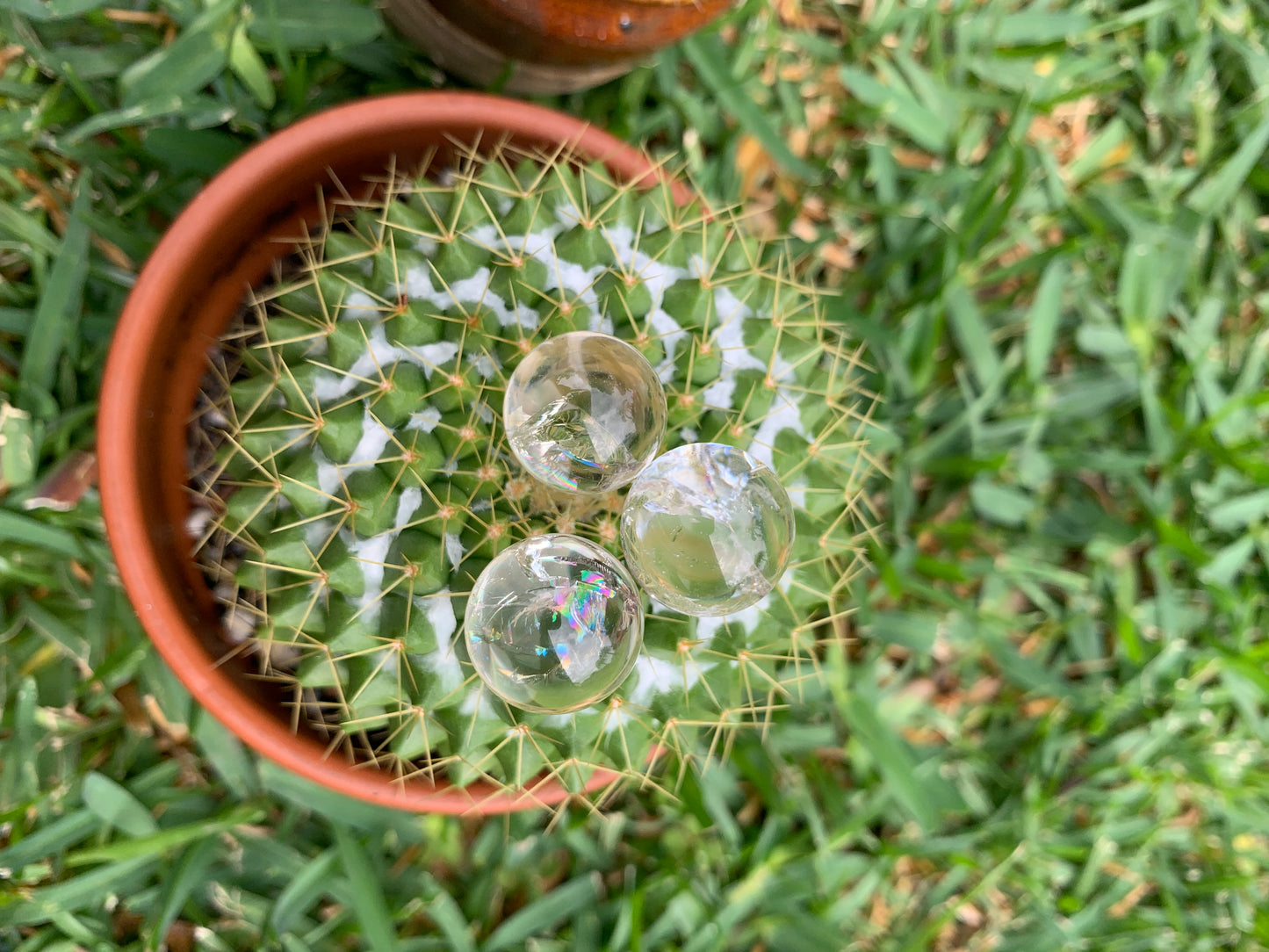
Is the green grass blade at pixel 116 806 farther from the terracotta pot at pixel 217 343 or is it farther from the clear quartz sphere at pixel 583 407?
the clear quartz sphere at pixel 583 407

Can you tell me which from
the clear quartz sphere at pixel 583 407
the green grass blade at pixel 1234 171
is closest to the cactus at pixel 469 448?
the clear quartz sphere at pixel 583 407

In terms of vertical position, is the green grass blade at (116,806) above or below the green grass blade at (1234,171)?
below

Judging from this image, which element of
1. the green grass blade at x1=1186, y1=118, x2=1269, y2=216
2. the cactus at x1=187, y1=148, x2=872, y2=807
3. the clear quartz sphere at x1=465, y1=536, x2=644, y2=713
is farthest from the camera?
the green grass blade at x1=1186, y1=118, x2=1269, y2=216

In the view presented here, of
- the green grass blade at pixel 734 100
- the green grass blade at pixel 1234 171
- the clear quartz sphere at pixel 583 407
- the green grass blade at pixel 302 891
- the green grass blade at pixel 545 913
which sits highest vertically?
the green grass blade at pixel 734 100

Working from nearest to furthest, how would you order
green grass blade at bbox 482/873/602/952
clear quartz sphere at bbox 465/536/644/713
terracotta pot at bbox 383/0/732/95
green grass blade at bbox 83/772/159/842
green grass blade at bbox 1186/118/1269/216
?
1. clear quartz sphere at bbox 465/536/644/713
2. terracotta pot at bbox 383/0/732/95
3. green grass blade at bbox 83/772/159/842
4. green grass blade at bbox 482/873/602/952
5. green grass blade at bbox 1186/118/1269/216

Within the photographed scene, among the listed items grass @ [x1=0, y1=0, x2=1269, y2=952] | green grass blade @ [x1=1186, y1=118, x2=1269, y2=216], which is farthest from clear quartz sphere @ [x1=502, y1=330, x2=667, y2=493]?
green grass blade @ [x1=1186, y1=118, x2=1269, y2=216]

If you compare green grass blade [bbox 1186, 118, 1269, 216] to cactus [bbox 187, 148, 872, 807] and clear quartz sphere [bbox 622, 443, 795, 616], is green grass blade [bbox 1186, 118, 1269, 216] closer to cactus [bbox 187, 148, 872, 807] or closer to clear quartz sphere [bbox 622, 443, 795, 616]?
cactus [bbox 187, 148, 872, 807]

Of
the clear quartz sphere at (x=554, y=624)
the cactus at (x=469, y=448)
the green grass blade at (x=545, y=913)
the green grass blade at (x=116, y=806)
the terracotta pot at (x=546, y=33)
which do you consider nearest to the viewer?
the clear quartz sphere at (x=554, y=624)

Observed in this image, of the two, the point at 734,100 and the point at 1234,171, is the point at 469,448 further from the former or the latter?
the point at 1234,171
